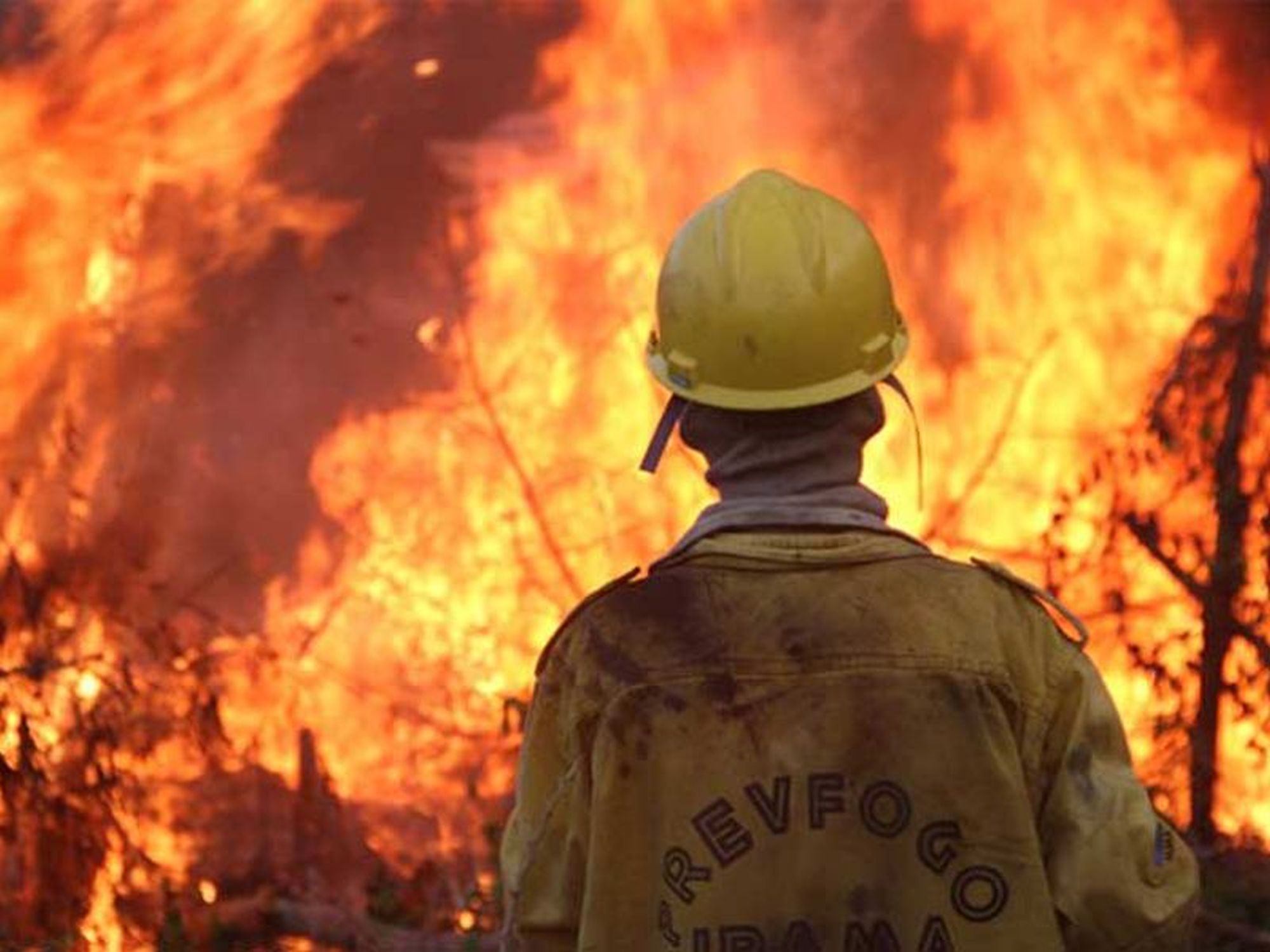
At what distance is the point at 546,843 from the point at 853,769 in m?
0.41

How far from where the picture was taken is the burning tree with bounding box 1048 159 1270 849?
6.46m

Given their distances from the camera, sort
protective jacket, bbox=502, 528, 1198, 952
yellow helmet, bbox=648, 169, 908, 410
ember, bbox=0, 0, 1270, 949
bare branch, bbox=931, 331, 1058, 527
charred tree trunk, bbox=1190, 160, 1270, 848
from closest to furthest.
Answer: protective jacket, bbox=502, 528, 1198, 952 < yellow helmet, bbox=648, 169, 908, 410 < charred tree trunk, bbox=1190, 160, 1270, 848 < ember, bbox=0, 0, 1270, 949 < bare branch, bbox=931, 331, 1058, 527

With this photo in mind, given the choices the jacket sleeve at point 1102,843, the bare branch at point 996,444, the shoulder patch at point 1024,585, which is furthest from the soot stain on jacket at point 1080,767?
the bare branch at point 996,444

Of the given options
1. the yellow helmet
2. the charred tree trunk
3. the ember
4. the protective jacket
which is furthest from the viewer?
the ember

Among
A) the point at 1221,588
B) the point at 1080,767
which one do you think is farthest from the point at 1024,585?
the point at 1221,588

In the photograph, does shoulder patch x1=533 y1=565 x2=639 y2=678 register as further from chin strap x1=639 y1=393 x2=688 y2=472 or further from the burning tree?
the burning tree

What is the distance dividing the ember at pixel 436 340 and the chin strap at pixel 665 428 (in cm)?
388

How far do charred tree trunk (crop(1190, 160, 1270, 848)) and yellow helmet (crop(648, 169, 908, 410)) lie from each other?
3.89m

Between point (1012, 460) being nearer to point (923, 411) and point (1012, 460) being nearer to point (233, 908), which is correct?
point (923, 411)

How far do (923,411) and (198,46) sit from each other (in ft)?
8.07

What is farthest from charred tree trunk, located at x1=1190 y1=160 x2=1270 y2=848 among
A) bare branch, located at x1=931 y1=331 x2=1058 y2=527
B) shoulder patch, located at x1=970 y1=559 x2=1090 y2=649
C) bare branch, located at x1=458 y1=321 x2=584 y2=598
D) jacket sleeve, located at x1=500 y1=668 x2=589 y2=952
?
jacket sleeve, located at x1=500 y1=668 x2=589 y2=952

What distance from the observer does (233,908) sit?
6492mm

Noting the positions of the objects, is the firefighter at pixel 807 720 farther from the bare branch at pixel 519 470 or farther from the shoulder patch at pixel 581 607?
the bare branch at pixel 519 470

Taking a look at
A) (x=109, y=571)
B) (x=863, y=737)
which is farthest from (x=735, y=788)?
(x=109, y=571)
